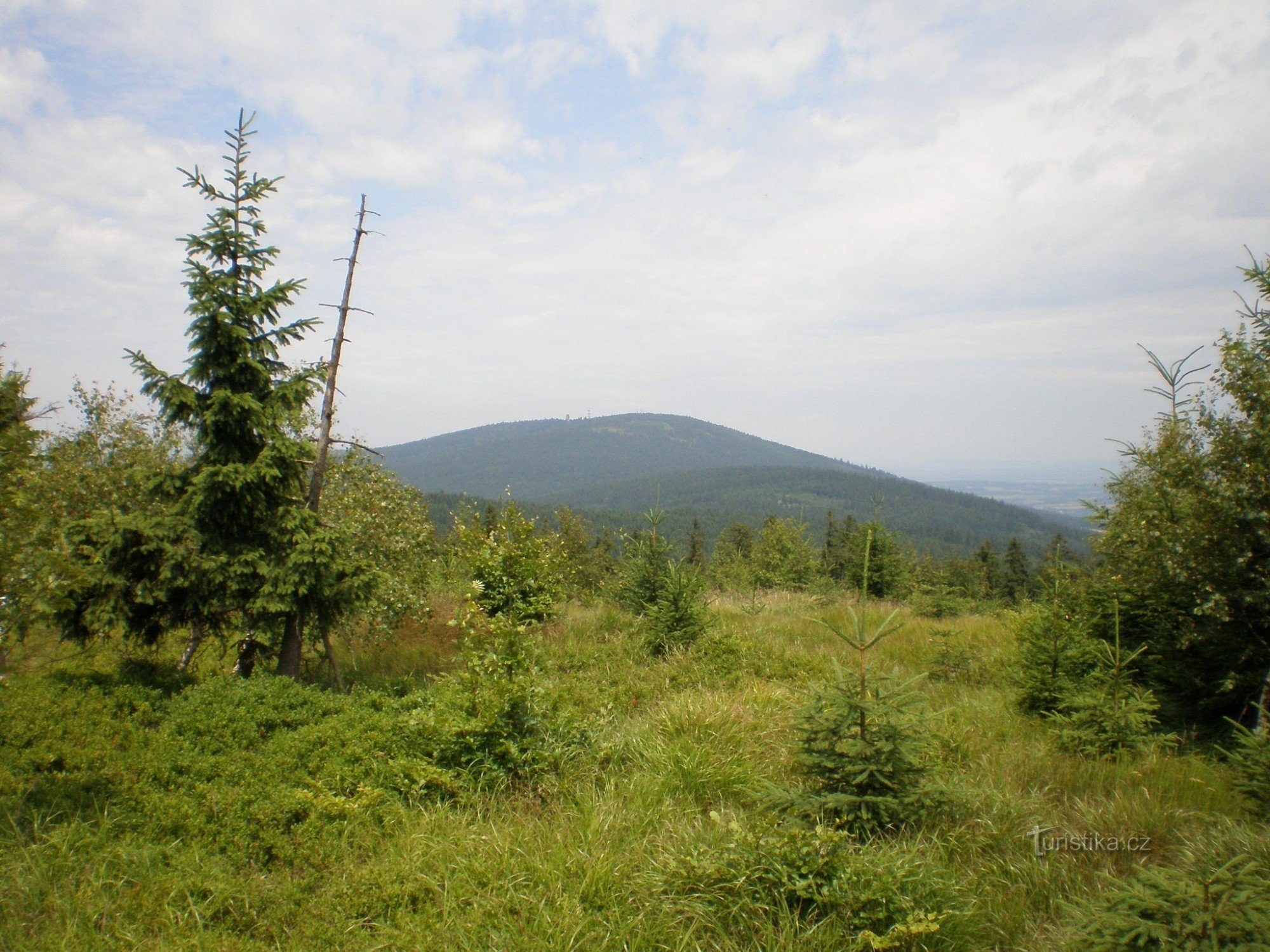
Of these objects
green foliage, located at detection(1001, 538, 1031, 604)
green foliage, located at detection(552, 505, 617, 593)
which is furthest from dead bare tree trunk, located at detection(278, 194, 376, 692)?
green foliage, located at detection(1001, 538, 1031, 604)

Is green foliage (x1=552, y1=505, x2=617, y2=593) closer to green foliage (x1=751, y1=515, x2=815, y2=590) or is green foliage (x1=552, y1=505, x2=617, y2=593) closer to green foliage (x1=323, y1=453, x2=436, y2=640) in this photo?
green foliage (x1=751, y1=515, x2=815, y2=590)

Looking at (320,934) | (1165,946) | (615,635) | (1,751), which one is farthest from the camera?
(615,635)

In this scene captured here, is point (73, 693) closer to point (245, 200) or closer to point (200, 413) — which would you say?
point (200, 413)

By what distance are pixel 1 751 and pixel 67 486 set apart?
6.12m

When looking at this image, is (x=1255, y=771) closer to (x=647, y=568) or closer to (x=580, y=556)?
(x=647, y=568)

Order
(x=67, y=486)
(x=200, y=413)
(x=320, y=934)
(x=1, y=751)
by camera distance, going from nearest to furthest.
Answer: (x=320, y=934) < (x=1, y=751) < (x=200, y=413) < (x=67, y=486)

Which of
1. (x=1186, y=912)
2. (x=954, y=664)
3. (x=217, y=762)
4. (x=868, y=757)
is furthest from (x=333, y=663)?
(x=954, y=664)

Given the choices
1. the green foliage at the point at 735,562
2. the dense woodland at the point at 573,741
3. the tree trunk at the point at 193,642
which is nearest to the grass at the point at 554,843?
the dense woodland at the point at 573,741

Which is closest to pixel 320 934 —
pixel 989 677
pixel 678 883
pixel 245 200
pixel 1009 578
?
pixel 678 883

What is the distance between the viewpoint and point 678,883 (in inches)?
142

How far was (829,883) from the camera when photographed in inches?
136

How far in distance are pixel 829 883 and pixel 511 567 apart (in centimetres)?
771

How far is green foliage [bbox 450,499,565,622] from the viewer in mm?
10148

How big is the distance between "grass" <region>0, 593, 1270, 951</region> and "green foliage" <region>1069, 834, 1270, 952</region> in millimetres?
327
